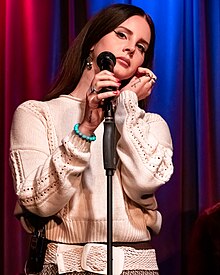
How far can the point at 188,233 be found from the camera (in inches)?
82.5

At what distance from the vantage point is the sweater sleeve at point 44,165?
1376 millimetres

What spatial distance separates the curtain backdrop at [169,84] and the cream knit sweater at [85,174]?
1.90 feet

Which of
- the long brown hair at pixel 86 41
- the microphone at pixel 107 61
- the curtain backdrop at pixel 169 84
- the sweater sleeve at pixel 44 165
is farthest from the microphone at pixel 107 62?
the curtain backdrop at pixel 169 84

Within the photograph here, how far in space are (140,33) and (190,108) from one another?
54 cm

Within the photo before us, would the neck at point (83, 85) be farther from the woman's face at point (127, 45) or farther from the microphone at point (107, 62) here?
the microphone at point (107, 62)

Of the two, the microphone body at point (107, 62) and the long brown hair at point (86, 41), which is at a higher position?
the long brown hair at point (86, 41)

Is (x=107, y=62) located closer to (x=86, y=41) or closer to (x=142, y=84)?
(x=142, y=84)

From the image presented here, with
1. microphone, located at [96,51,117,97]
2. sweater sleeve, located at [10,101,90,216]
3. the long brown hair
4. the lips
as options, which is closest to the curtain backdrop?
the long brown hair

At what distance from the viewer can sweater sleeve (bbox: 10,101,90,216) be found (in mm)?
1376

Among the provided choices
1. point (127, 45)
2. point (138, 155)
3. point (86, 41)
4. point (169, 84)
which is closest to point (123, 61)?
point (127, 45)

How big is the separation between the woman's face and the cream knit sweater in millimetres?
120

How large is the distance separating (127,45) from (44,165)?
0.42 metres

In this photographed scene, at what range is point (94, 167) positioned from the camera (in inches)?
60.0

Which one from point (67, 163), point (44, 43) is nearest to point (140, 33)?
point (67, 163)
